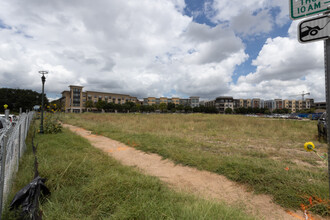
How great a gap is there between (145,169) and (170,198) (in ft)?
6.97

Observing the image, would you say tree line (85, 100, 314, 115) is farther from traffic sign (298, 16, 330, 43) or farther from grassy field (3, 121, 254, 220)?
traffic sign (298, 16, 330, 43)

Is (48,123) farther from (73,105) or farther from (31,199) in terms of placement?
(73,105)

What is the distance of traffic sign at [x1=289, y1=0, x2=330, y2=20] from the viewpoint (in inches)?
52.2

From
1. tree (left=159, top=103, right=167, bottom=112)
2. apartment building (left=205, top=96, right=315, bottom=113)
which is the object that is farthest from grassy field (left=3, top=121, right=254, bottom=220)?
apartment building (left=205, top=96, right=315, bottom=113)

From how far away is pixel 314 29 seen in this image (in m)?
1.35

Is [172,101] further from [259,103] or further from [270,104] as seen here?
[270,104]

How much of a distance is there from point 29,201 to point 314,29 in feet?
13.0

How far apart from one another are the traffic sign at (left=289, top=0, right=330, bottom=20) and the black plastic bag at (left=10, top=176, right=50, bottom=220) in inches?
149

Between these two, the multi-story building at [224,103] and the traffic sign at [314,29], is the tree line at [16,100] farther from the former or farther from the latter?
the multi-story building at [224,103]

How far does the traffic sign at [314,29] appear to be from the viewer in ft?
4.28

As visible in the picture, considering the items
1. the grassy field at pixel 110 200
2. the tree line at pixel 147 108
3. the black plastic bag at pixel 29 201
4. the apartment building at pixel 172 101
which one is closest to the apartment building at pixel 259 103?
the tree line at pixel 147 108

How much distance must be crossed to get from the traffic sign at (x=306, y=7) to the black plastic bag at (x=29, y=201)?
3.77 meters

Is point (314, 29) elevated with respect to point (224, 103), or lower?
lower

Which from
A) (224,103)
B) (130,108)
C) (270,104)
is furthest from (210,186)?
(270,104)
